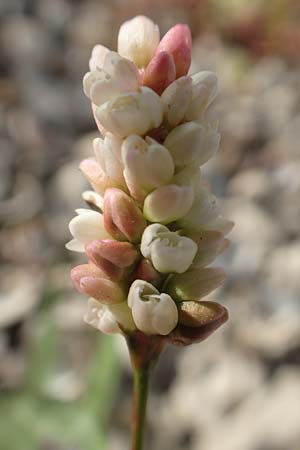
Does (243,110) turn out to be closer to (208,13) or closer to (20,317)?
(208,13)

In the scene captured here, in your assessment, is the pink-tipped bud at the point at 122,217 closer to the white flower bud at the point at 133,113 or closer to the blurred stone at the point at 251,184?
the white flower bud at the point at 133,113

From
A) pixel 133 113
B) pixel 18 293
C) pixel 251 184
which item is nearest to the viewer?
pixel 133 113

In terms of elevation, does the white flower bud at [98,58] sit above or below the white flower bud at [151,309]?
above

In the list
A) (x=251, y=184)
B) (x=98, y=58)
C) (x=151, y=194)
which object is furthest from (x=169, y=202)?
(x=251, y=184)

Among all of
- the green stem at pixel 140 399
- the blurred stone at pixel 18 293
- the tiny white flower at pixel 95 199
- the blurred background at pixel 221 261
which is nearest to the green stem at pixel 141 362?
the green stem at pixel 140 399

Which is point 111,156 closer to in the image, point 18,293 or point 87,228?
point 87,228

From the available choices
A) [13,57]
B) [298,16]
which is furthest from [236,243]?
[298,16]
